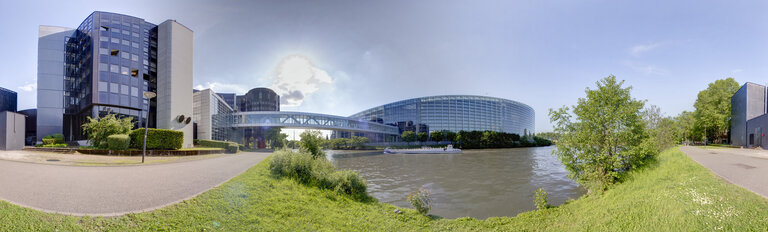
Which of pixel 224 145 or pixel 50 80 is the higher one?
pixel 50 80

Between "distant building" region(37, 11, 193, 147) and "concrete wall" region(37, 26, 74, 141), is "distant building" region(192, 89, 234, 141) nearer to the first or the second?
"distant building" region(37, 11, 193, 147)

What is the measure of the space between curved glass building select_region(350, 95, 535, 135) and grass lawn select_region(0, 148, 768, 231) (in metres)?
107

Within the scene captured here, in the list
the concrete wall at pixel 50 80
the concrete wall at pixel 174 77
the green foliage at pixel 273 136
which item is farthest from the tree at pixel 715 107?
the concrete wall at pixel 50 80

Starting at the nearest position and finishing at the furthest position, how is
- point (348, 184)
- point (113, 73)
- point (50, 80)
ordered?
point (348, 184)
point (113, 73)
point (50, 80)

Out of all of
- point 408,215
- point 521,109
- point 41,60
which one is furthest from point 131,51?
point 521,109

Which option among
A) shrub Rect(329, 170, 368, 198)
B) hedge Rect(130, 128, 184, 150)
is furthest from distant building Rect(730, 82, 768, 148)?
hedge Rect(130, 128, 184, 150)

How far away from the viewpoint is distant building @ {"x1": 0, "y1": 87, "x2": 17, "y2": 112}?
129 feet

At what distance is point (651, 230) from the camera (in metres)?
6.38

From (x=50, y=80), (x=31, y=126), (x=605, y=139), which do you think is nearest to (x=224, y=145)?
(x=50, y=80)

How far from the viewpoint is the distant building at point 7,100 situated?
39281 millimetres

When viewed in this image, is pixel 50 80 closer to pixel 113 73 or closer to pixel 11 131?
pixel 113 73

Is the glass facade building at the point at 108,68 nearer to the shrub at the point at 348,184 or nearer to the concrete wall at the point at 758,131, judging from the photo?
the shrub at the point at 348,184

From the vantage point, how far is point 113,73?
3756 cm

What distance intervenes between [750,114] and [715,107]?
1528cm
